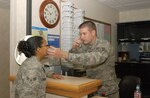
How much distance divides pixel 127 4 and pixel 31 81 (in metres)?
3.78

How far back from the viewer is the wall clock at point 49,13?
2.64 m

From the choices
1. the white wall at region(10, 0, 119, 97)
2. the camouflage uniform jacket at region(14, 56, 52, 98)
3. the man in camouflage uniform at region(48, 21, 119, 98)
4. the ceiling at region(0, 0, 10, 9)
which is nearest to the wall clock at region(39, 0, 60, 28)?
the white wall at region(10, 0, 119, 97)

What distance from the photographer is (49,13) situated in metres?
2.73

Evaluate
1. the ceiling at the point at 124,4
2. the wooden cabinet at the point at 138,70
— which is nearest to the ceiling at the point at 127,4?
the ceiling at the point at 124,4

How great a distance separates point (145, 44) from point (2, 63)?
3514 millimetres

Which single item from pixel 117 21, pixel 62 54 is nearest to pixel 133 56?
pixel 117 21

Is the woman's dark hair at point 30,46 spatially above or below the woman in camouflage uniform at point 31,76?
above

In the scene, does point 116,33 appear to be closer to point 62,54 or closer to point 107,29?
point 107,29

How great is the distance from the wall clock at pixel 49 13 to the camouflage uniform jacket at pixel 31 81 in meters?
1.28

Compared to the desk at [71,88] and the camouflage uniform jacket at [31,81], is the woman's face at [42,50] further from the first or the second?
the desk at [71,88]

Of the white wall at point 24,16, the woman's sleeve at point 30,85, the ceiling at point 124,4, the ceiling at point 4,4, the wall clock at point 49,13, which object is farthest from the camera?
the ceiling at point 124,4

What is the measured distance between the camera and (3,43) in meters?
4.17

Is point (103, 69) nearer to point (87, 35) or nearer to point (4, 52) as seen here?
point (87, 35)

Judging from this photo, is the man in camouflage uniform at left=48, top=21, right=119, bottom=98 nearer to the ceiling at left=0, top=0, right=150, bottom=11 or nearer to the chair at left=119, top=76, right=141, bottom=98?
the chair at left=119, top=76, right=141, bottom=98
